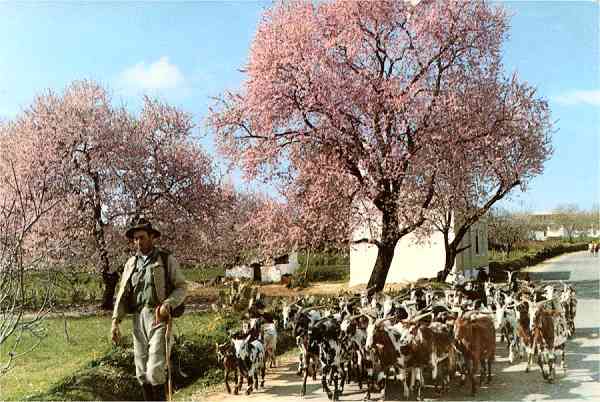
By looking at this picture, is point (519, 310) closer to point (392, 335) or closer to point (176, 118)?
point (392, 335)

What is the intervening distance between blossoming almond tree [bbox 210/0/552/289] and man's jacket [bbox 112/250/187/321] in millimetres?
9246

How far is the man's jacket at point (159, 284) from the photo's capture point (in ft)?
20.6

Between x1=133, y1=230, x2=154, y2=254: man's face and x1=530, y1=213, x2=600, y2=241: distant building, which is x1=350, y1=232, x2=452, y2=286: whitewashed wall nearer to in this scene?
x1=133, y1=230, x2=154, y2=254: man's face

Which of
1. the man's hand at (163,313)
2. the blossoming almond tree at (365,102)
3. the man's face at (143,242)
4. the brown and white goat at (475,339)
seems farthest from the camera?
the blossoming almond tree at (365,102)

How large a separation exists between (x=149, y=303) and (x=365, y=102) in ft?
Answer: 34.1

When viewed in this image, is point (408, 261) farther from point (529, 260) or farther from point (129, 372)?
point (129, 372)

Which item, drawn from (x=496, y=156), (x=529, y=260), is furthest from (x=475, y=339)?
(x=529, y=260)

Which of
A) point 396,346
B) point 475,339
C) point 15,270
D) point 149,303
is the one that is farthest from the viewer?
A: point 475,339

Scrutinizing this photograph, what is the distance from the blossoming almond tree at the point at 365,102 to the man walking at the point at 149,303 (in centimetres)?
923

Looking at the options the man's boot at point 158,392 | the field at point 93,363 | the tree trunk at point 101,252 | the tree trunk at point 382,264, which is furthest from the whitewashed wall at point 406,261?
the man's boot at point 158,392

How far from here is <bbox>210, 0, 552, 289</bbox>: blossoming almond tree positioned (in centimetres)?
1550

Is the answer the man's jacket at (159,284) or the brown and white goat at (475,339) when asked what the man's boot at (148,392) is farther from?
the brown and white goat at (475,339)

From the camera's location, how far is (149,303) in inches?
247

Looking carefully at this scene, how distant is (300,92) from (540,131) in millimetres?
8898
